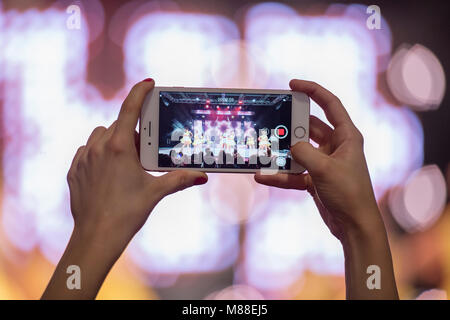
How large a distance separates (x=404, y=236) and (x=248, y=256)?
56cm

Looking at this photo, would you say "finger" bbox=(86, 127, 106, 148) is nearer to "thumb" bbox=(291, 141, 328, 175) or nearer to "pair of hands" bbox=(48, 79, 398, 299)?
"pair of hands" bbox=(48, 79, 398, 299)

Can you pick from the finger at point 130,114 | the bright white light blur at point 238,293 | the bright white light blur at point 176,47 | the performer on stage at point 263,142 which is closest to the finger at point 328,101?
the performer on stage at point 263,142

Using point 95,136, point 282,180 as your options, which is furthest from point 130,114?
point 282,180

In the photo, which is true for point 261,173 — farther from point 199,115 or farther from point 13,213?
point 13,213

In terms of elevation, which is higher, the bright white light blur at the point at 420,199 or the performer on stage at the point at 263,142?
the performer on stage at the point at 263,142

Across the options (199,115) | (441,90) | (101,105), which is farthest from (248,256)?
(441,90)

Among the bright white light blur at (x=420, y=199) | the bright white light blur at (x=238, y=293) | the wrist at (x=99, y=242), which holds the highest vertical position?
the wrist at (x=99, y=242)

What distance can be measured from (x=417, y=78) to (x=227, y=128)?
84 centimetres

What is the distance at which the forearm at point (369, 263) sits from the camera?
22.7 inches

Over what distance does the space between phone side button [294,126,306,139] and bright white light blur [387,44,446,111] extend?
2.04 ft

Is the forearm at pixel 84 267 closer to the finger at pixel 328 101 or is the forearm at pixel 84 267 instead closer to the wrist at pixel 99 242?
the wrist at pixel 99 242

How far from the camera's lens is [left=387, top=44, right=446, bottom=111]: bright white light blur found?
1.18 metres

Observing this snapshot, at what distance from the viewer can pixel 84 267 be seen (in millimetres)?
553

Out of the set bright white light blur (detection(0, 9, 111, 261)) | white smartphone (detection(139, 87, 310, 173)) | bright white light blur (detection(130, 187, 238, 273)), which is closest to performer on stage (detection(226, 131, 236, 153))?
white smartphone (detection(139, 87, 310, 173))
